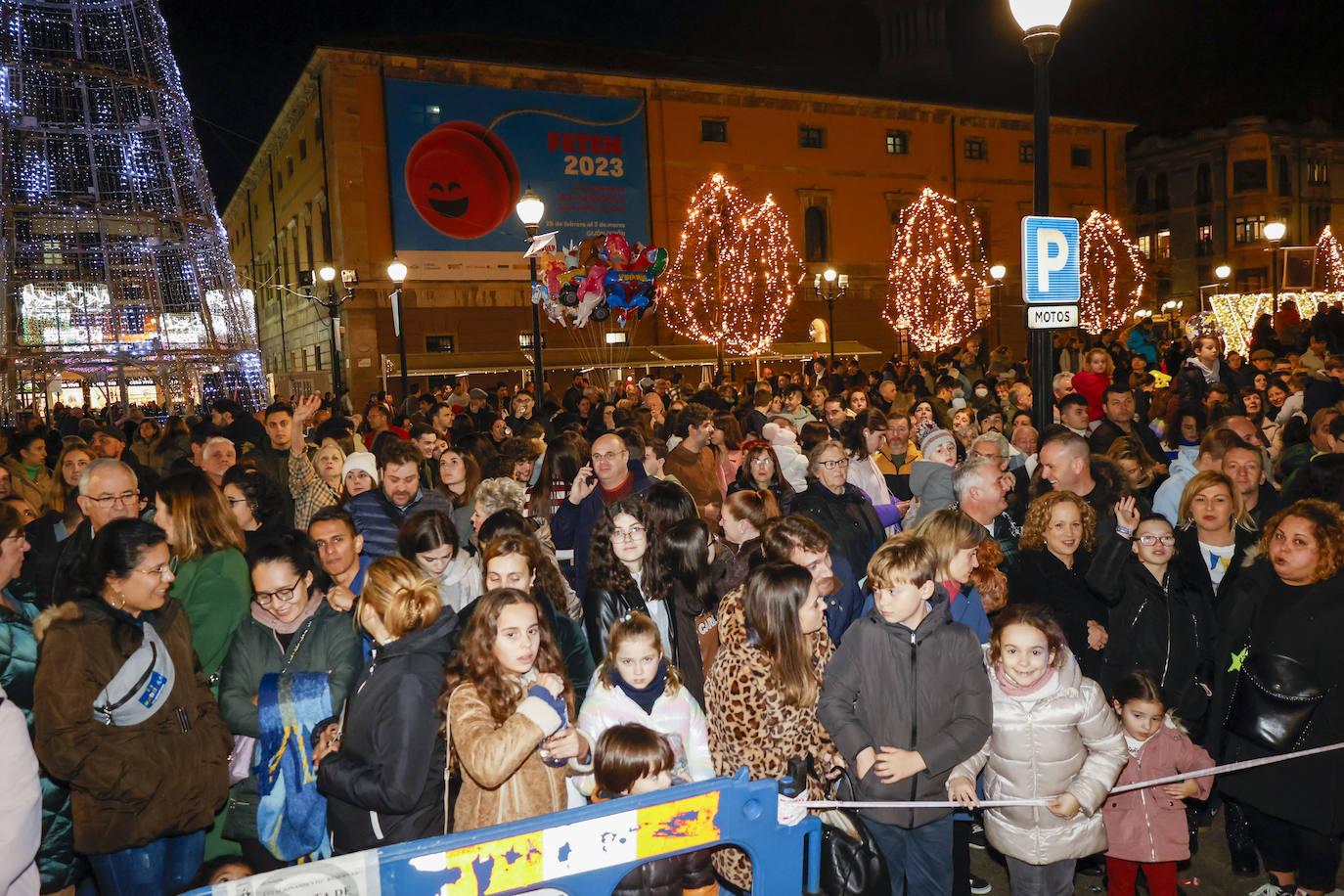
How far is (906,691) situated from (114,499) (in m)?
4.50

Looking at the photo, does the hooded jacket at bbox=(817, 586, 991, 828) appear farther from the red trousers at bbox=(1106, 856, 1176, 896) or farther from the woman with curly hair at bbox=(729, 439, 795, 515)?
the woman with curly hair at bbox=(729, 439, 795, 515)

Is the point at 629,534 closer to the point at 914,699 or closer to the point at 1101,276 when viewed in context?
the point at 914,699

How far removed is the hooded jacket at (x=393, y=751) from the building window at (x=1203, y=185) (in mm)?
69214

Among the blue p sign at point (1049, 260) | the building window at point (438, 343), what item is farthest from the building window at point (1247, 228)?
the blue p sign at point (1049, 260)

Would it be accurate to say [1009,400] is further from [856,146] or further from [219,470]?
[856,146]

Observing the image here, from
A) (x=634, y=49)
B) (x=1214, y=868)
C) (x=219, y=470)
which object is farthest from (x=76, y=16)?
(x=634, y=49)

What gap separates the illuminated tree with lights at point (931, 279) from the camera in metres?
34.2

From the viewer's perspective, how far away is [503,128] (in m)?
31.6

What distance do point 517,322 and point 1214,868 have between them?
3091 centimetres

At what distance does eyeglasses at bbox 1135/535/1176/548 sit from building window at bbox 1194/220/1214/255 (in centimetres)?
6632

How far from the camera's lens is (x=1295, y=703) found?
3.92m

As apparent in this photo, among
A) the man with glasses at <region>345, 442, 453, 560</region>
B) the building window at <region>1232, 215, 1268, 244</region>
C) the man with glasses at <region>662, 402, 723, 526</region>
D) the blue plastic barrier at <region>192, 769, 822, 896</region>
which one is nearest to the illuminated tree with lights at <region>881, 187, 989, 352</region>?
the man with glasses at <region>662, 402, 723, 526</region>

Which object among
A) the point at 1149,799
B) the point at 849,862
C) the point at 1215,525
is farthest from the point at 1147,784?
the point at 1215,525

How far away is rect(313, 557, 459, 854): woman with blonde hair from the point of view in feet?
9.99
